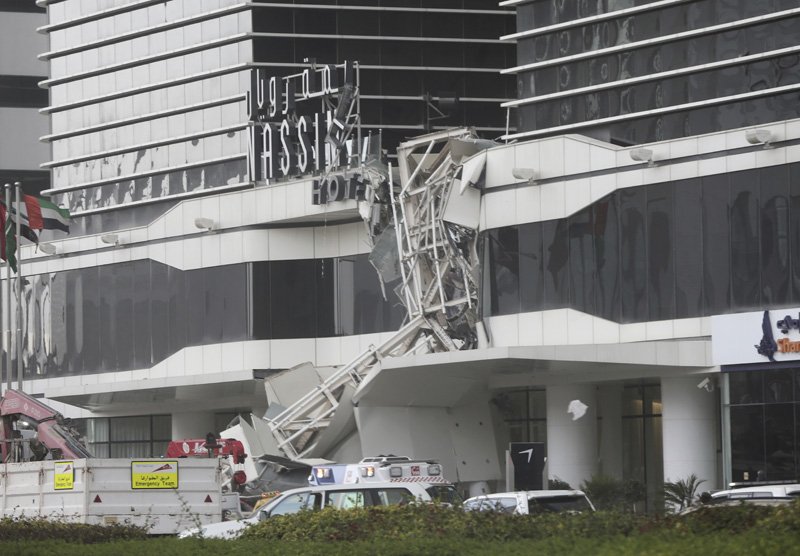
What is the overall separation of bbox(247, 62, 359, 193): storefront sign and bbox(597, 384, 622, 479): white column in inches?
Result: 456

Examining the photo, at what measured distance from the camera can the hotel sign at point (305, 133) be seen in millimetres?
46906

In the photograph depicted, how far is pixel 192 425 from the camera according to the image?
179 ft

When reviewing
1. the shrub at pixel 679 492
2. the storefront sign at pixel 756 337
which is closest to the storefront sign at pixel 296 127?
the storefront sign at pixel 756 337

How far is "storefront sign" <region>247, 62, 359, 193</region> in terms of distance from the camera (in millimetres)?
47156

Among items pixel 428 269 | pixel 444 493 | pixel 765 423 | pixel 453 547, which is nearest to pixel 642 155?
pixel 765 423

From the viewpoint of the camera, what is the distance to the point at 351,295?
49.2 meters

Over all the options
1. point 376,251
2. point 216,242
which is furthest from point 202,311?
point 376,251

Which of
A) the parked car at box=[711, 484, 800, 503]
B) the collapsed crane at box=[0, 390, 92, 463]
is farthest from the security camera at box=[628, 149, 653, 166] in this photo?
the parked car at box=[711, 484, 800, 503]

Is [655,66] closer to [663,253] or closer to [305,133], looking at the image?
[663,253]

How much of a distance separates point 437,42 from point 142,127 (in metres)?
12.8

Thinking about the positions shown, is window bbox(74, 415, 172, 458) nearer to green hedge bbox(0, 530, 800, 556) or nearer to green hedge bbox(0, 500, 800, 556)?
green hedge bbox(0, 500, 800, 556)

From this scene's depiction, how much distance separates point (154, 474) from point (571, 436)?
57.6 feet

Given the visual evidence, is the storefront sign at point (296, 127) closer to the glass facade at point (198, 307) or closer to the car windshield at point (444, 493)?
the glass facade at point (198, 307)

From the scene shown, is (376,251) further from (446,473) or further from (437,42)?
(437,42)
